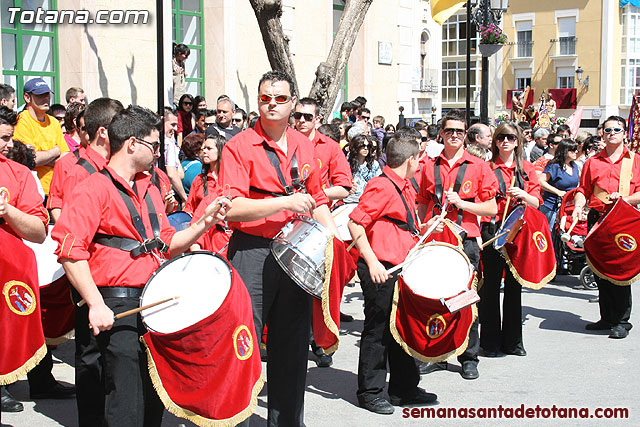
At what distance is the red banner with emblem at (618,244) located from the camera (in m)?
7.90

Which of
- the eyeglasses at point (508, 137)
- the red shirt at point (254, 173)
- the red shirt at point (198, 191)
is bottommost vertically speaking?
the red shirt at point (198, 191)

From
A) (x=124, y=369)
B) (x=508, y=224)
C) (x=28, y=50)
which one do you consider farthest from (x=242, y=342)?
(x=28, y=50)

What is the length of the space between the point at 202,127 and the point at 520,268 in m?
5.29

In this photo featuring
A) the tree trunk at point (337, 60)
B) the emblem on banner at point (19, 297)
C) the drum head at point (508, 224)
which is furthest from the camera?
the tree trunk at point (337, 60)

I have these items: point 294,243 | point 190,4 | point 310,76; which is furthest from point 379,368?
point 310,76

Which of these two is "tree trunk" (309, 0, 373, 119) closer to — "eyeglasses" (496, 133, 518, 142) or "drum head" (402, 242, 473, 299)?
"eyeglasses" (496, 133, 518, 142)

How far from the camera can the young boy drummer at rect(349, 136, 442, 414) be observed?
5.89 m

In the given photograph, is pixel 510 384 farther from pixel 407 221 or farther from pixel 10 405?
pixel 10 405

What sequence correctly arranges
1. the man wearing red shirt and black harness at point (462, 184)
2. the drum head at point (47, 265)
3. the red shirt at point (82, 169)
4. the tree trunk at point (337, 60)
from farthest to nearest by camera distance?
the tree trunk at point (337, 60) < the man wearing red shirt and black harness at point (462, 184) < the drum head at point (47, 265) < the red shirt at point (82, 169)

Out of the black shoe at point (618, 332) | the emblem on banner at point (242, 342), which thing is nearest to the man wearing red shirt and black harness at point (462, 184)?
the black shoe at point (618, 332)

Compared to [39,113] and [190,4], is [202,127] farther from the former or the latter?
[190,4]

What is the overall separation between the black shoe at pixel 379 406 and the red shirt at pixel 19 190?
8.74 ft

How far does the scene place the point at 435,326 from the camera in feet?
18.8

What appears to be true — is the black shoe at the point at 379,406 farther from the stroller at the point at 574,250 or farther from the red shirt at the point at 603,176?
the stroller at the point at 574,250
